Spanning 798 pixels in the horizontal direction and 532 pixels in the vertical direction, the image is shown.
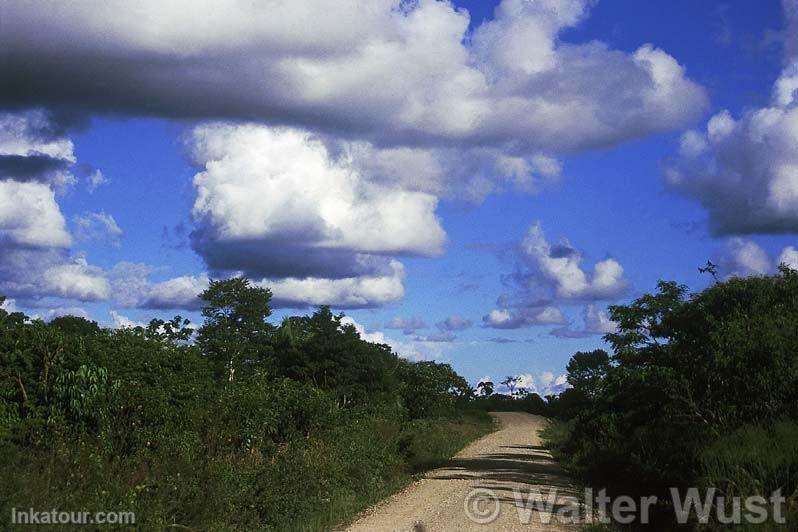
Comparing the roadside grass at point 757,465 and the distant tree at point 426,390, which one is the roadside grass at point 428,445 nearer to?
the distant tree at point 426,390

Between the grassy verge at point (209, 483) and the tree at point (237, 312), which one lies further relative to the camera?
the tree at point (237, 312)

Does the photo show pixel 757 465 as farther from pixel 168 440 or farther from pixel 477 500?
pixel 168 440

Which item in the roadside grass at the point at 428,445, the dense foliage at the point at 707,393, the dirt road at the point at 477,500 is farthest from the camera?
the roadside grass at the point at 428,445

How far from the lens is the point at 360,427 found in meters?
26.8

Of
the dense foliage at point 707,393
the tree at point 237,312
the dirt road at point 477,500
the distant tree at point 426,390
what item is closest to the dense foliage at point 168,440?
the dirt road at point 477,500

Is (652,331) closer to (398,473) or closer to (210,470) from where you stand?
(398,473)

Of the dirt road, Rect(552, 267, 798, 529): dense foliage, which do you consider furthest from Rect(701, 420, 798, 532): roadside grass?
the dirt road

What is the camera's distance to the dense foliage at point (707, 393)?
531 inches

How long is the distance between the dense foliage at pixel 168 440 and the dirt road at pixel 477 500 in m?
0.99

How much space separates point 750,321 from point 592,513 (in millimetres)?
5238

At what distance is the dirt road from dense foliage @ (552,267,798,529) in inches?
82.9

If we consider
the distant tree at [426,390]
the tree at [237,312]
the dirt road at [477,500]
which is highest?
the tree at [237,312]

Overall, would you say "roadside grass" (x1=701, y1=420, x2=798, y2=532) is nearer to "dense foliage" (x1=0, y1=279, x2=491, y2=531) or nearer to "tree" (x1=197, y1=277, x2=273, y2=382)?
"dense foliage" (x1=0, y1=279, x2=491, y2=531)

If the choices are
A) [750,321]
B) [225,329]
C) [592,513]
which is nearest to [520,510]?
[592,513]
